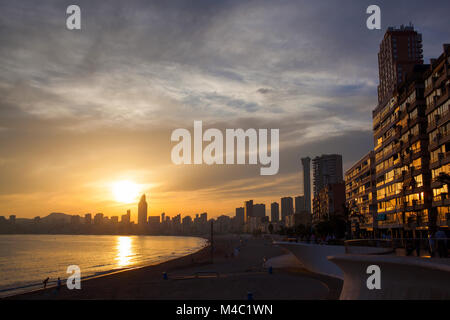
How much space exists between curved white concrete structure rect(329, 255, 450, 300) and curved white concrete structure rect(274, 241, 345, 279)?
19404mm

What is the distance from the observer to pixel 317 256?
130 ft

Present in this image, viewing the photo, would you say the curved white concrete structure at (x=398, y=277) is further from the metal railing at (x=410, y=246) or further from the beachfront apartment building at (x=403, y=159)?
the beachfront apartment building at (x=403, y=159)

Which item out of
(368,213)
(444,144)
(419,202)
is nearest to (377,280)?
(444,144)

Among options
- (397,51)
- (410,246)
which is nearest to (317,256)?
(410,246)

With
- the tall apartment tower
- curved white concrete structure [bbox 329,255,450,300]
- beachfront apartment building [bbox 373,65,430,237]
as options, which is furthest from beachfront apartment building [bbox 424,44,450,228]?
the tall apartment tower

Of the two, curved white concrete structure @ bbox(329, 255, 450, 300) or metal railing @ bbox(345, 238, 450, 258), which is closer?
curved white concrete structure @ bbox(329, 255, 450, 300)

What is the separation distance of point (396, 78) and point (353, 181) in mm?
87737

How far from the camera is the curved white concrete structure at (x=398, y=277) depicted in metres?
9.73

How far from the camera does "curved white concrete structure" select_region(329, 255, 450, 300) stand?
9.73 m

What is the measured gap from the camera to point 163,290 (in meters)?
33.1

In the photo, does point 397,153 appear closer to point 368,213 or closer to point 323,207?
point 368,213

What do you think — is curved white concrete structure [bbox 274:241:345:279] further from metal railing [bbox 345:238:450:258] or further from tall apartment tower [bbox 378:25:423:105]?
tall apartment tower [bbox 378:25:423:105]

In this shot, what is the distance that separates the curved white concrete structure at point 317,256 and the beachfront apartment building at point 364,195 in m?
35.8

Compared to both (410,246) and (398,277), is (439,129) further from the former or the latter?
(398,277)
